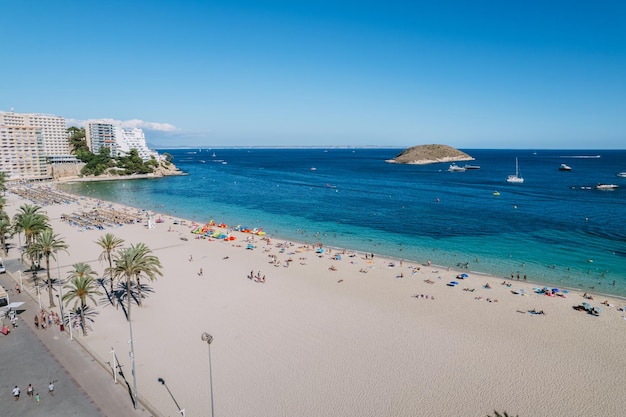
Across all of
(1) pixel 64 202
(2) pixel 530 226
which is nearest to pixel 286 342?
(2) pixel 530 226

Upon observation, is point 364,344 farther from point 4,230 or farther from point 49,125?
point 49,125

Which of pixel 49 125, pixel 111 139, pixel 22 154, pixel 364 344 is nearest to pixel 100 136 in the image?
pixel 111 139

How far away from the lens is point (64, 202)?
81250 mm

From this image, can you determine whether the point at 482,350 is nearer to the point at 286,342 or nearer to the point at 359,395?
the point at 359,395

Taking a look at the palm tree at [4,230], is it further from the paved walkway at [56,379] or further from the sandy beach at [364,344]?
the paved walkway at [56,379]

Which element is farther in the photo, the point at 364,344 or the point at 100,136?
the point at 100,136

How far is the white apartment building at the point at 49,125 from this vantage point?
6191 inches

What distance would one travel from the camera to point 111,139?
163m

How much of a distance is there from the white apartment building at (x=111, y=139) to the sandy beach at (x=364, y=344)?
136m

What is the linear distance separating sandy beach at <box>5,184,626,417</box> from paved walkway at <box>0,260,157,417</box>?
930 millimetres

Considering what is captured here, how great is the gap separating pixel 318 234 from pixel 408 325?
3068 cm

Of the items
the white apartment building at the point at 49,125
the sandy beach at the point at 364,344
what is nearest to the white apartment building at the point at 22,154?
the white apartment building at the point at 49,125

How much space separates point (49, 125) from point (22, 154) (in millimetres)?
48346

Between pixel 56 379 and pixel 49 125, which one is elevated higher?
pixel 49 125
